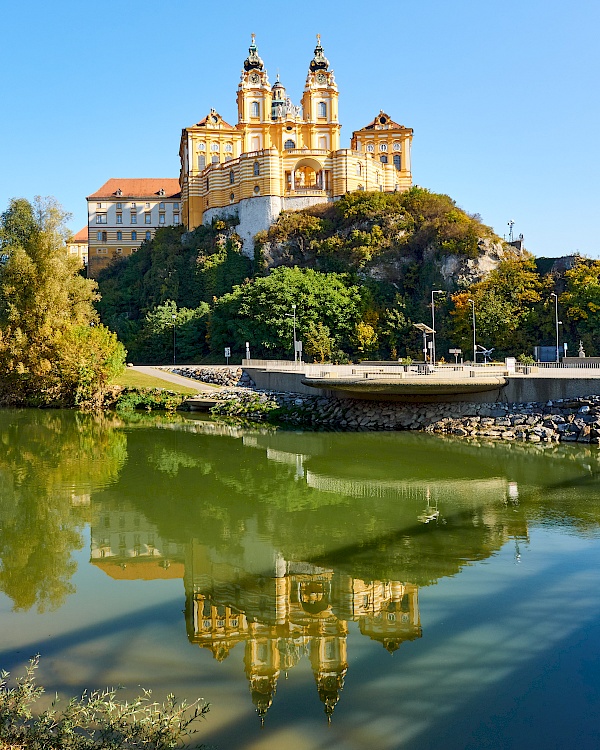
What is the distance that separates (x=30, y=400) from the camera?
147 feet

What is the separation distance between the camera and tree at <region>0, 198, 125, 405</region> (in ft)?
140

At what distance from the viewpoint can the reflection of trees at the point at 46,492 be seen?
1302 cm

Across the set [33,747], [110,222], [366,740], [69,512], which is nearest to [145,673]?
[33,747]

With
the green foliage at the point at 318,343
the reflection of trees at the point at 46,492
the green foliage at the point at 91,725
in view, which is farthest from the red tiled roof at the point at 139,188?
the green foliage at the point at 91,725

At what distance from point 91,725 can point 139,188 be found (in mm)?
96317

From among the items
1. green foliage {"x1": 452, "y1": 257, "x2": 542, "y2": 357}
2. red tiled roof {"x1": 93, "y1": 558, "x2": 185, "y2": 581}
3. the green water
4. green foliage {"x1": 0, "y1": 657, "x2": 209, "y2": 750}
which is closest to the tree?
the green water

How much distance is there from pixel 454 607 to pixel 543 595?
1.68 m

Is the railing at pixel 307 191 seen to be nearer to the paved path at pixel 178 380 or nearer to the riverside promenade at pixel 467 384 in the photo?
the paved path at pixel 178 380

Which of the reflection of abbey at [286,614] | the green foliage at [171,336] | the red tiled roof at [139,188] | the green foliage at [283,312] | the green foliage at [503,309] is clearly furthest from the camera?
the red tiled roof at [139,188]

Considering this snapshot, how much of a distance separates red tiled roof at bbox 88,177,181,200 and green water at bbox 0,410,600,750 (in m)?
77.7

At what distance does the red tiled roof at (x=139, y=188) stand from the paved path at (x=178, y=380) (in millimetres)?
47577

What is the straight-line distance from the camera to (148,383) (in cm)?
4659

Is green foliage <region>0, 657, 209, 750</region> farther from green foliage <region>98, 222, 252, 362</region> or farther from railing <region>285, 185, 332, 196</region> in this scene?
railing <region>285, 185, 332, 196</region>

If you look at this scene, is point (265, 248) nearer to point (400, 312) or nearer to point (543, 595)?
point (400, 312)
